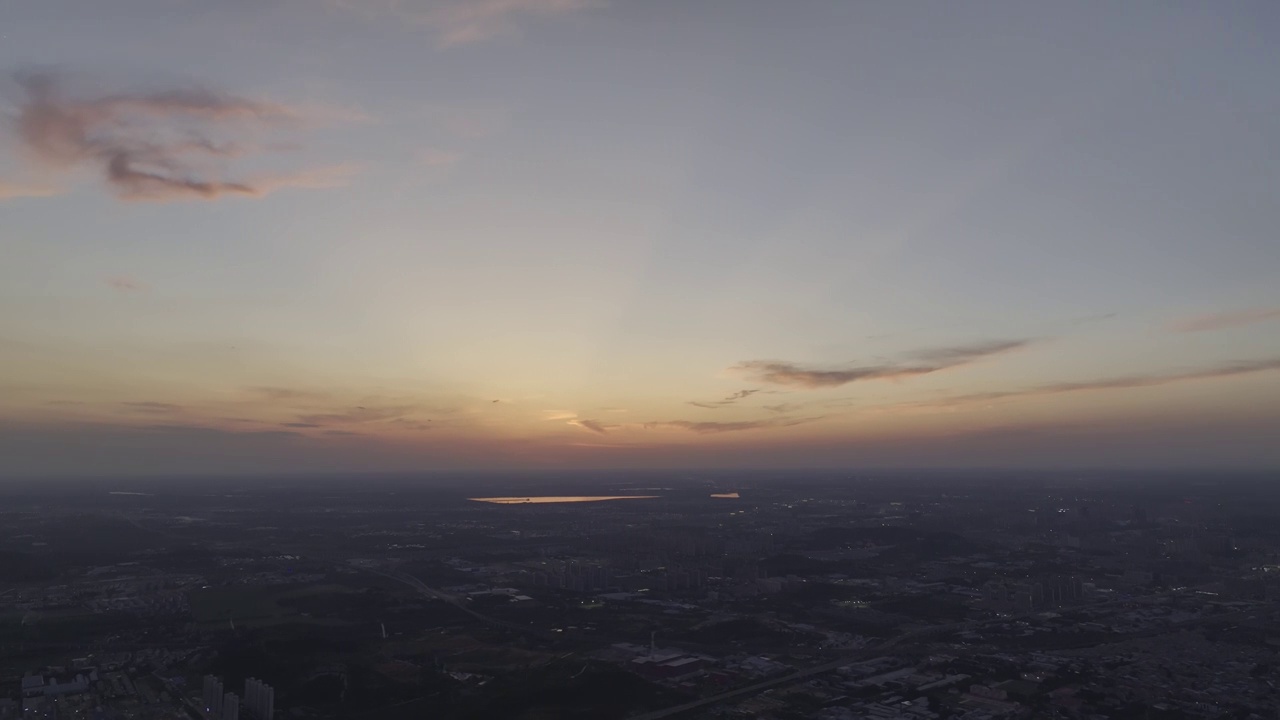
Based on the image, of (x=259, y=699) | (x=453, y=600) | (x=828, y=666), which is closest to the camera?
(x=259, y=699)

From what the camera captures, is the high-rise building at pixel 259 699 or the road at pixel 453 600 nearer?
the high-rise building at pixel 259 699

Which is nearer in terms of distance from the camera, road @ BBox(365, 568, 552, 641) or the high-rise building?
the high-rise building

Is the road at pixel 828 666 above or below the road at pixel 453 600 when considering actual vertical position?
below

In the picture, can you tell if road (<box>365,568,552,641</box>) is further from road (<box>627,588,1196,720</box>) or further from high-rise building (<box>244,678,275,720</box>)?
high-rise building (<box>244,678,275,720</box>)

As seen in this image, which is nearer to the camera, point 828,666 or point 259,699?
point 259,699

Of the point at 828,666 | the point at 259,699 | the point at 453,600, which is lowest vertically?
the point at 828,666

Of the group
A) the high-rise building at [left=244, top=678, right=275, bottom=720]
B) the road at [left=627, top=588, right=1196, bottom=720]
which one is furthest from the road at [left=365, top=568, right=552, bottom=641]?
the high-rise building at [left=244, top=678, right=275, bottom=720]

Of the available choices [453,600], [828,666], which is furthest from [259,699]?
[828,666]

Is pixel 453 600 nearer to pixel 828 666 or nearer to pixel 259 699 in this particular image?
pixel 259 699

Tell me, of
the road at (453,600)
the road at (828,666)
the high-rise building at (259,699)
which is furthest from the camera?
the road at (453,600)

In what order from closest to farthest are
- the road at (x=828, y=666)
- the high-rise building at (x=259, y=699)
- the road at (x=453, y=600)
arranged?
1. the high-rise building at (x=259, y=699)
2. the road at (x=828, y=666)
3. the road at (x=453, y=600)

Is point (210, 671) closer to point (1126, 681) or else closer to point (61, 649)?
point (61, 649)

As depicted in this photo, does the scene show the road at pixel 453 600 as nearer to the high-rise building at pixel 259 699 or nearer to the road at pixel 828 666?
the road at pixel 828 666

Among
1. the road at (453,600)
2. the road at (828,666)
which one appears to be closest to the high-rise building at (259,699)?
the road at (828,666)
